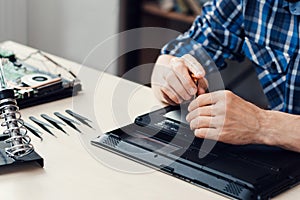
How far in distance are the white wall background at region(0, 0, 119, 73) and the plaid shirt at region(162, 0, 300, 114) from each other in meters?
1.15

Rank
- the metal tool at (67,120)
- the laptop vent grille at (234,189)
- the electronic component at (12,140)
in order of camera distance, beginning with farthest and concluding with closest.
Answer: the metal tool at (67,120) < the electronic component at (12,140) < the laptop vent grille at (234,189)

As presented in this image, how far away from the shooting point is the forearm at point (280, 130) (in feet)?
4.89

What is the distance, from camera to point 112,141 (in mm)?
1522

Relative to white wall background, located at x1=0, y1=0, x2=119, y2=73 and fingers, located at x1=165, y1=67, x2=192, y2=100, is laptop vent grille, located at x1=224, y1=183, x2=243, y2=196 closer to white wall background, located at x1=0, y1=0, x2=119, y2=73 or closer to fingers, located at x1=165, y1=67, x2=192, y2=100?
fingers, located at x1=165, y1=67, x2=192, y2=100

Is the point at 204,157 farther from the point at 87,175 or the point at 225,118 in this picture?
the point at 87,175

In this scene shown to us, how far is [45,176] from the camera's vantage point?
138 centimetres

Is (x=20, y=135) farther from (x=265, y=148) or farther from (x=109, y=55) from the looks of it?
(x=109, y=55)

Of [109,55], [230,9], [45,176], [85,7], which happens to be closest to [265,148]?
[45,176]

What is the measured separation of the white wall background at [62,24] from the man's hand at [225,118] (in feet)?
5.34

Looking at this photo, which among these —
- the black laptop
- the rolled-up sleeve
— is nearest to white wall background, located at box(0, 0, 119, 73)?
the rolled-up sleeve

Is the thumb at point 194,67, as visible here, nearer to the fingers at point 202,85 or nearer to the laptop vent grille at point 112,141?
the fingers at point 202,85

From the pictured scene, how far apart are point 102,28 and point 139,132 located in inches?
75.2

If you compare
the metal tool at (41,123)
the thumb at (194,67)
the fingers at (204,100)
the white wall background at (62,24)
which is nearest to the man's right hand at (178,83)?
the thumb at (194,67)

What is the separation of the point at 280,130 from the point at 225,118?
13 cm
